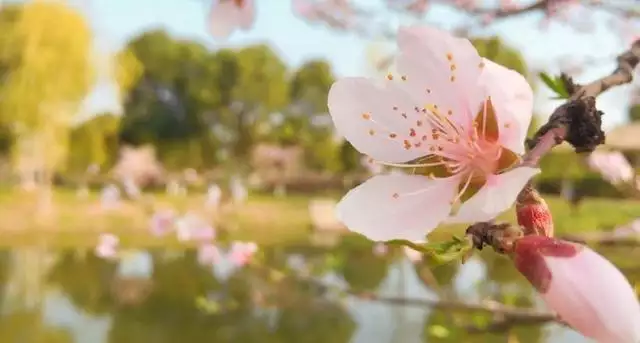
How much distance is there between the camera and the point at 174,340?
1.47 metres

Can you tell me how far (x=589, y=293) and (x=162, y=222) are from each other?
4.76 feet

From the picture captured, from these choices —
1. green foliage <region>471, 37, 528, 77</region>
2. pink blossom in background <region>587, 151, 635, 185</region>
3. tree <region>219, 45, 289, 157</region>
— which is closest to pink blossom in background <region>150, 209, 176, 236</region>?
pink blossom in background <region>587, 151, 635, 185</region>

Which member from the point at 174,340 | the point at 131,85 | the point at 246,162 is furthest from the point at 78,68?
the point at 174,340

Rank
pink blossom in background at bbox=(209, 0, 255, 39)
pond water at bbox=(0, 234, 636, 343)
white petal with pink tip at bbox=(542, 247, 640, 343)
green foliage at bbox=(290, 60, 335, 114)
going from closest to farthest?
white petal with pink tip at bbox=(542, 247, 640, 343)
pink blossom in background at bbox=(209, 0, 255, 39)
pond water at bbox=(0, 234, 636, 343)
green foliage at bbox=(290, 60, 335, 114)

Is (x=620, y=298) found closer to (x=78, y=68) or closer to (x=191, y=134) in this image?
(x=78, y=68)

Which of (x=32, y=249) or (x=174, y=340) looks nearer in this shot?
(x=174, y=340)

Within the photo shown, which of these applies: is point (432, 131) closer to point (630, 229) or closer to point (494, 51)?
point (494, 51)

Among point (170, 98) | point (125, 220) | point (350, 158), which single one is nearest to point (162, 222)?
point (350, 158)

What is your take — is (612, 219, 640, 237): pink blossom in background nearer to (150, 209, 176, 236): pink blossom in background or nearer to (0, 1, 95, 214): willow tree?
(150, 209, 176, 236): pink blossom in background

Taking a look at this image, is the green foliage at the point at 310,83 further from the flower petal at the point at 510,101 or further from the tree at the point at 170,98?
the flower petal at the point at 510,101

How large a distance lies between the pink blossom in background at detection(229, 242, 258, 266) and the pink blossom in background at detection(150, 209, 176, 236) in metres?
0.34

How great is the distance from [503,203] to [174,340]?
1397 mm

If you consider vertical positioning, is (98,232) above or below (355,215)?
below

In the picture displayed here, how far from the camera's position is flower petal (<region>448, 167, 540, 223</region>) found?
16 centimetres
